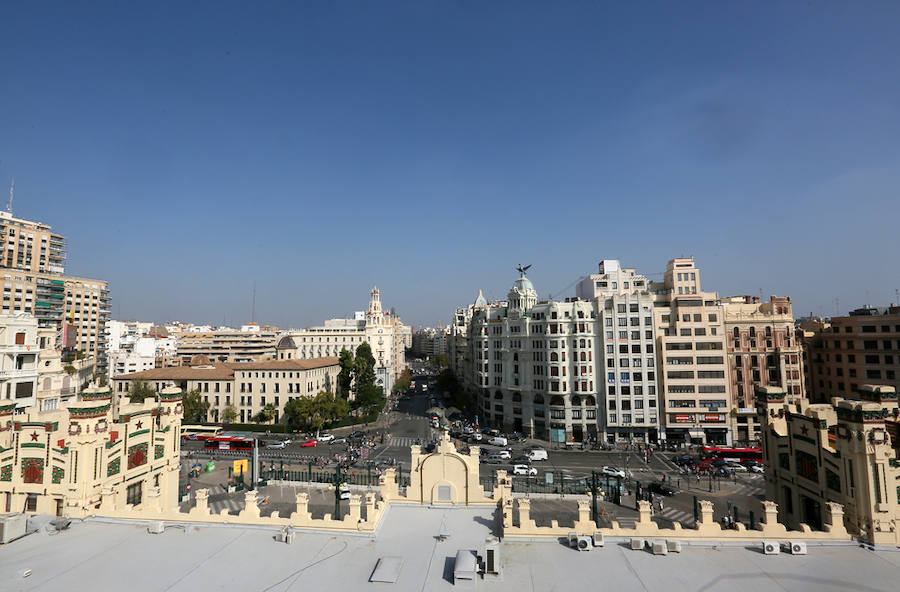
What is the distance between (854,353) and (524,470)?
5519 cm

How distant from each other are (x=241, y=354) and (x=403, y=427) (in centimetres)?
7592

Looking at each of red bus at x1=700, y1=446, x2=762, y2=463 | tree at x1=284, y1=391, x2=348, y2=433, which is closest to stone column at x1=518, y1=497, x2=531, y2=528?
red bus at x1=700, y1=446, x2=762, y2=463

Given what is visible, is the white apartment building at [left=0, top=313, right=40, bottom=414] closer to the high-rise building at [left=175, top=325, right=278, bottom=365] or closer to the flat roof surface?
the flat roof surface

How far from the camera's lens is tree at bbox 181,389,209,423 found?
7538 centimetres

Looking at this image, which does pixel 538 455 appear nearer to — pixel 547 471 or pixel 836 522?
pixel 547 471

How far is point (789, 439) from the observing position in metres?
24.5

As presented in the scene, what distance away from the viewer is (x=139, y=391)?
7388 cm

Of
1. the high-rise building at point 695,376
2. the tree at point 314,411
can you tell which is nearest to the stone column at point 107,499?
the tree at point 314,411

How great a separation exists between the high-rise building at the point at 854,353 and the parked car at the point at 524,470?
51.5 m

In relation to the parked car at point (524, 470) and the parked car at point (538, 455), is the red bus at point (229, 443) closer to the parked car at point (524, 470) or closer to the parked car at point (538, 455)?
the parked car at point (524, 470)

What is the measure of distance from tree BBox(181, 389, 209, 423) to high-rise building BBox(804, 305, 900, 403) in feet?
336

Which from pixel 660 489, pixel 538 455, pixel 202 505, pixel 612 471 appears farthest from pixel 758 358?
pixel 202 505

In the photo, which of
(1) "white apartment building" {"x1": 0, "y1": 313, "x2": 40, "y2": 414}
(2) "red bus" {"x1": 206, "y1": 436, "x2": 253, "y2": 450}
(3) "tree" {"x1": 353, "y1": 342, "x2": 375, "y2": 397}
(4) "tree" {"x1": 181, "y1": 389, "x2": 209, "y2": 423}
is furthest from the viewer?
(3) "tree" {"x1": 353, "y1": 342, "x2": 375, "y2": 397}

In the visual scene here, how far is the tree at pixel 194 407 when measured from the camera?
2968 inches
